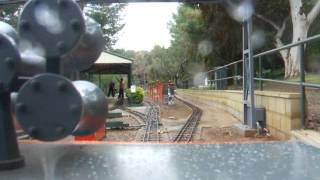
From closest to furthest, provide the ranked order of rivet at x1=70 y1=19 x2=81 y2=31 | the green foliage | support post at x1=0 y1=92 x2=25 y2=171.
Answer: rivet at x1=70 y1=19 x2=81 y2=31
support post at x1=0 y1=92 x2=25 y2=171
the green foliage

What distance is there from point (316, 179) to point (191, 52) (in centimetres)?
4574

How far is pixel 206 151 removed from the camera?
4.46m

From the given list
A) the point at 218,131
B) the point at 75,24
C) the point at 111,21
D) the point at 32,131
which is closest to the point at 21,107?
the point at 32,131

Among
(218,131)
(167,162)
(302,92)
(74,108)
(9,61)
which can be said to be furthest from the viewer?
(218,131)

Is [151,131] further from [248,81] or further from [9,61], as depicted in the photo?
[9,61]

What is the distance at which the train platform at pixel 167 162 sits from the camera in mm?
3426

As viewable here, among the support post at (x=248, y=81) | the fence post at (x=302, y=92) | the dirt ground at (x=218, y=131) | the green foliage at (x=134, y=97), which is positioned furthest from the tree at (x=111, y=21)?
the fence post at (x=302, y=92)

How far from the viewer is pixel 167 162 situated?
3.88 meters

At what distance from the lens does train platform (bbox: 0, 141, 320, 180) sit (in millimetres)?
3426

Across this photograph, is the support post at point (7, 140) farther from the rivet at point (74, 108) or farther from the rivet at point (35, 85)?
the rivet at point (74, 108)

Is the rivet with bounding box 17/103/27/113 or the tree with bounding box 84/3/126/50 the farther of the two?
the tree with bounding box 84/3/126/50

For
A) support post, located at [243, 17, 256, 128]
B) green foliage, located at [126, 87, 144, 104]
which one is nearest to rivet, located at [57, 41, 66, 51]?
support post, located at [243, 17, 256, 128]

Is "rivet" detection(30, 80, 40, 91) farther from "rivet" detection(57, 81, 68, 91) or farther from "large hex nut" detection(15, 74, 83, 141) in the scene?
"rivet" detection(57, 81, 68, 91)

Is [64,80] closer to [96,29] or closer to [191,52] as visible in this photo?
[96,29]
